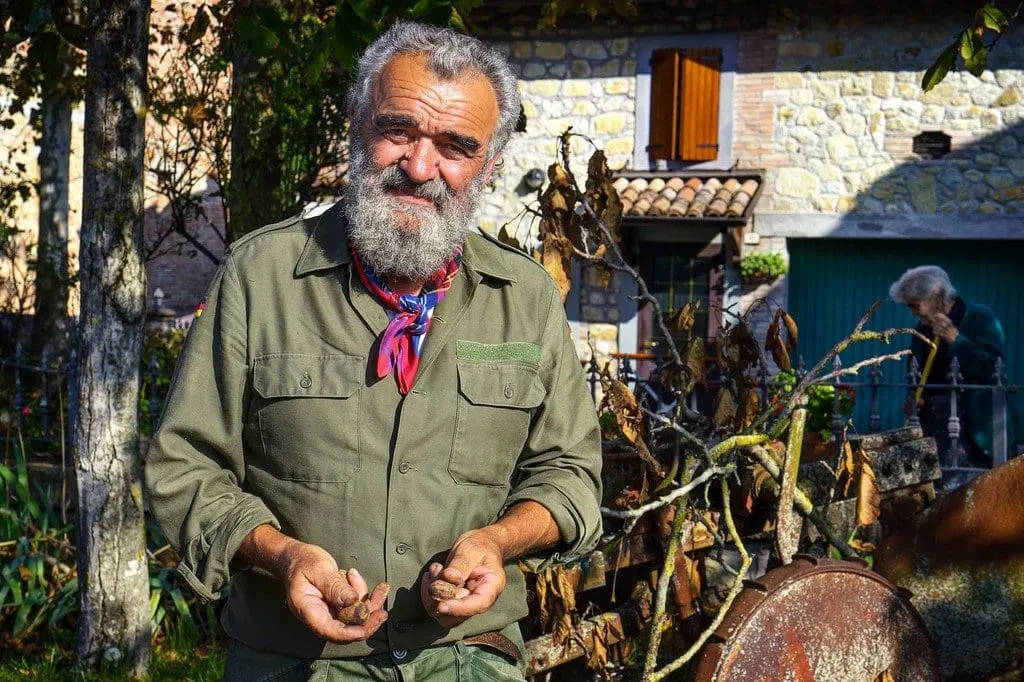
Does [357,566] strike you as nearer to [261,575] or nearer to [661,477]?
[261,575]

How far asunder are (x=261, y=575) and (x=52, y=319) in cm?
940

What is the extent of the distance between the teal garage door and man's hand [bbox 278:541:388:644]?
1161 cm

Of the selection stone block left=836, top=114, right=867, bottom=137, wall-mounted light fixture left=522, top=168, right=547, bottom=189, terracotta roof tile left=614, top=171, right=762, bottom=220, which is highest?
stone block left=836, top=114, right=867, bottom=137

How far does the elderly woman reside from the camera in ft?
23.6

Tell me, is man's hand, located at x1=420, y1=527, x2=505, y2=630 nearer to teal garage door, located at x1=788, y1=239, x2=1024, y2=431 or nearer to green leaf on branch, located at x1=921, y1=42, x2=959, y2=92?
green leaf on branch, located at x1=921, y1=42, x2=959, y2=92

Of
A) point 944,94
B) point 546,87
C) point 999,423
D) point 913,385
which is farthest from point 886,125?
point 913,385

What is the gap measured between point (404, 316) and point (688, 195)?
Answer: 11466mm

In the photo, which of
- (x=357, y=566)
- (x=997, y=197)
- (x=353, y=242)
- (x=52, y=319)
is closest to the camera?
(x=357, y=566)

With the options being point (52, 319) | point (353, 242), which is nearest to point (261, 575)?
point (353, 242)

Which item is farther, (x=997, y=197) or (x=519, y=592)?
(x=997, y=197)

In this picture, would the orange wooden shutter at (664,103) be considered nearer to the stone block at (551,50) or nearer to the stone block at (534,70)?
the stone block at (551,50)

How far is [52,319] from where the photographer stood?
1067 centimetres

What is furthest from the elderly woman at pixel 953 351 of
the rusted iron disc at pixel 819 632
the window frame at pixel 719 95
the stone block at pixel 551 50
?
the stone block at pixel 551 50

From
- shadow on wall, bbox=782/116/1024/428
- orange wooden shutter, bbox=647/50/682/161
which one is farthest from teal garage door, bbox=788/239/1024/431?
orange wooden shutter, bbox=647/50/682/161
